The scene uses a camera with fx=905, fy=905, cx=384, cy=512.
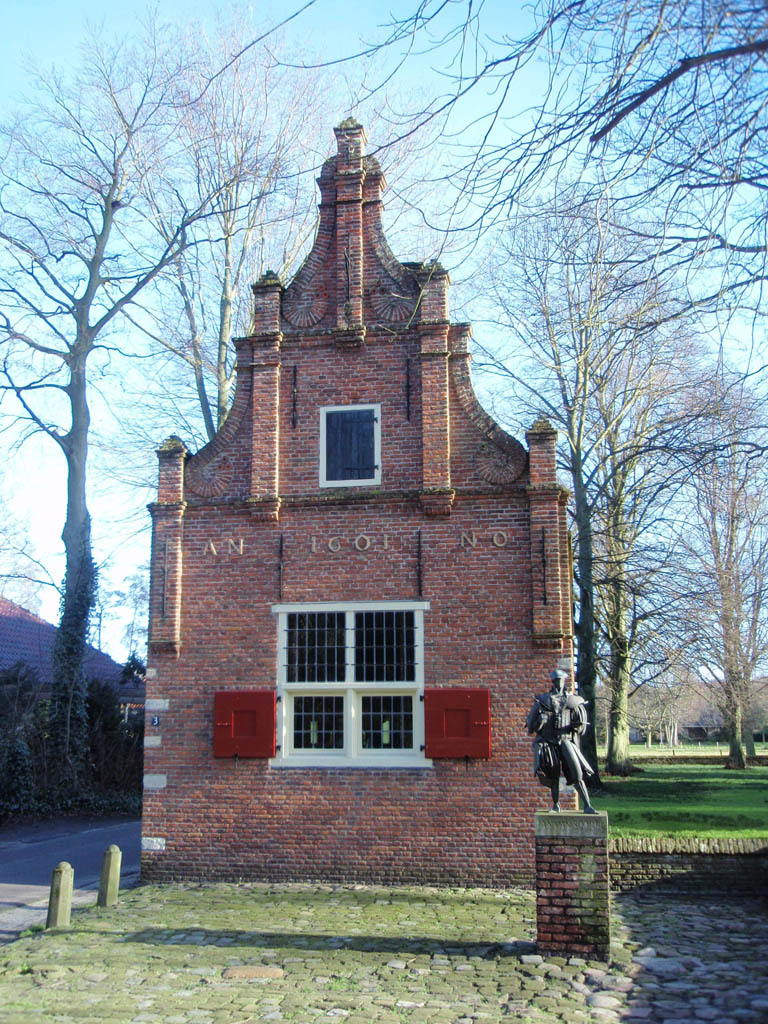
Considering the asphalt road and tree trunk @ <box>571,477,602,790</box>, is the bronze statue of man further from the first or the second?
tree trunk @ <box>571,477,602,790</box>

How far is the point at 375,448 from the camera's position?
12297 millimetres

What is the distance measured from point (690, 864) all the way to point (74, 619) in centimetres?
1603

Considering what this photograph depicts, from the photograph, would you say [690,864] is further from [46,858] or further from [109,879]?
[46,858]

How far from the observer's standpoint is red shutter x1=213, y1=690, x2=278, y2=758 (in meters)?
11.6

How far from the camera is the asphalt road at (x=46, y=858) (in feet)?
34.9

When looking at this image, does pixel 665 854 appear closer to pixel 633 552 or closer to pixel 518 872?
pixel 518 872

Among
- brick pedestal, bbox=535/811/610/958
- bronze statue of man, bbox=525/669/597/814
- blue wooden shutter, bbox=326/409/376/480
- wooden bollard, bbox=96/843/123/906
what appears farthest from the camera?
blue wooden shutter, bbox=326/409/376/480

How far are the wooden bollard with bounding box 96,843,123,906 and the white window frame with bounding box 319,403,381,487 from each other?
5.23 m

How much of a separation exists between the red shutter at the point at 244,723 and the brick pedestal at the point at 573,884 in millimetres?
4522

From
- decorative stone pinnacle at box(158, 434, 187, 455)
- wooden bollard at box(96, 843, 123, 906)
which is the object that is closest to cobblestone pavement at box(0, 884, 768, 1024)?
wooden bollard at box(96, 843, 123, 906)

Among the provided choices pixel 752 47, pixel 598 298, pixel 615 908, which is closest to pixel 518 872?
pixel 615 908

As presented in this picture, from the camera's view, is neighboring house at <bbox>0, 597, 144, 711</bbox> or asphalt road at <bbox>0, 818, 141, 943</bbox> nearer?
asphalt road at <bbox>0, 818, 141, 943</bbox>

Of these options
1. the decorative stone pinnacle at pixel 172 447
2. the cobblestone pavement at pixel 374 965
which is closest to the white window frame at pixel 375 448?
the decorative stone pinnacle at pixel 172 447

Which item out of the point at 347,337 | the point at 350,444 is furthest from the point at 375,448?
the point at 347,337
